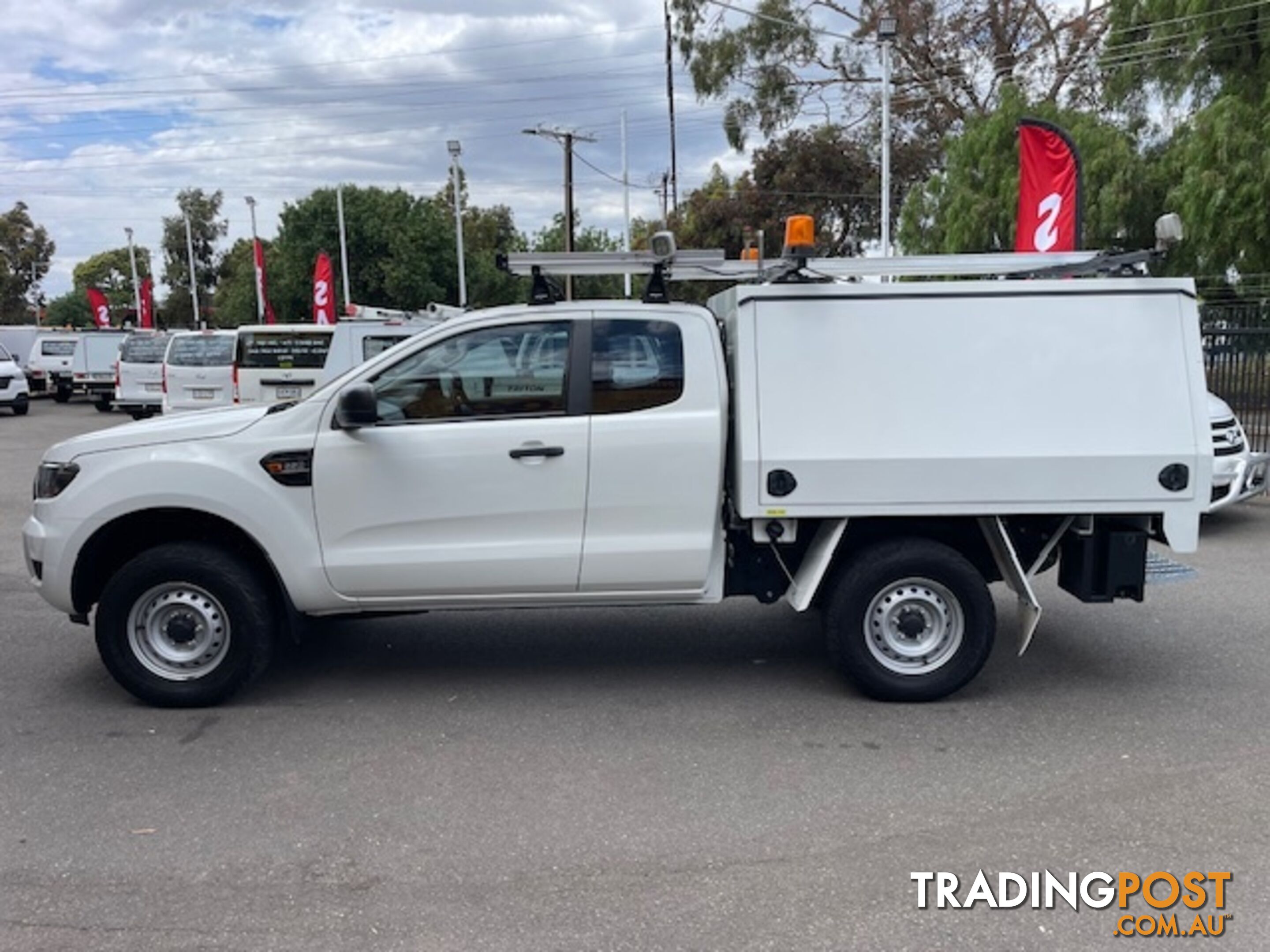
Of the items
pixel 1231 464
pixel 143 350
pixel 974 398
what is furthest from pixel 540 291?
pixel 143 350

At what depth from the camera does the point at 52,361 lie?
1163 inches

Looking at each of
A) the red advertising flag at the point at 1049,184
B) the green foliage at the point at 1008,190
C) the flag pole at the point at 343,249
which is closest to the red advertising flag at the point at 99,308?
the flag pole at the point at 343,249

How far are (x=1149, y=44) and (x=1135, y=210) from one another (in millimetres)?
3211

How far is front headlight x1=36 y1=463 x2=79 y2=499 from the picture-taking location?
209 inches

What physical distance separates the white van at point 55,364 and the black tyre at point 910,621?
2859cm

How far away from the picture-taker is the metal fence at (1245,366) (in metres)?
12.9

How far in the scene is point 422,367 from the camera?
5312 mm

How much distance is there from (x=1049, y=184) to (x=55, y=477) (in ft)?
41.7

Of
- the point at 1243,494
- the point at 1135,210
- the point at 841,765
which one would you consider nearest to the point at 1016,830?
the point at 841,765

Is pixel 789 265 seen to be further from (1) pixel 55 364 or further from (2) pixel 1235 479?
(1) pixel 55 364

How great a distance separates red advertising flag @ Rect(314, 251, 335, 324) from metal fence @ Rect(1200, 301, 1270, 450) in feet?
63.6

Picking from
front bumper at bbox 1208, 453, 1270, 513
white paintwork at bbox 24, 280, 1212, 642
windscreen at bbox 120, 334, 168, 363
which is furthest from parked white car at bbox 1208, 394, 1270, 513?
windscreen at bbox 120, 334, 168, 363

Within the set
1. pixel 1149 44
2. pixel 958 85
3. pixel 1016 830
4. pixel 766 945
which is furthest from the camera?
pixel 958 85

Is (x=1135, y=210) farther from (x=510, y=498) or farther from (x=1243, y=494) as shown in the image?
(x=510, y=498)
